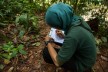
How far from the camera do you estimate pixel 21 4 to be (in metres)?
4.14

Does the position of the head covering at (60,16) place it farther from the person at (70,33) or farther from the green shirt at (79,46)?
the green shirt at (79,46)

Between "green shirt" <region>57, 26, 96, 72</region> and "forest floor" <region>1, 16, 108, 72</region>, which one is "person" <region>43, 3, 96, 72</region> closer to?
"green shirt" <region>57, 26, 96, 72</region>

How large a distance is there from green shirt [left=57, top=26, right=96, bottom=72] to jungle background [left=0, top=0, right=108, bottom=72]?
0.76 m

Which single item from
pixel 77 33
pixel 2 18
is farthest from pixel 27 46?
pixel 77 33

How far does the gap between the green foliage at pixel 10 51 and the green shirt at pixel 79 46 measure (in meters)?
0.80

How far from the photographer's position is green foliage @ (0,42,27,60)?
286 cm

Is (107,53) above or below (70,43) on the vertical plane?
below

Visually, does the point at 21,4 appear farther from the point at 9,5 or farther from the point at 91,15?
the point at 91,15

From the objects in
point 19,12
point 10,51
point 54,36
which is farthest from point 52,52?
point 19,12

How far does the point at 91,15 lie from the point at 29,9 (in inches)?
47.3

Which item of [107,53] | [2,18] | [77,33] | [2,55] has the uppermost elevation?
[77,33]

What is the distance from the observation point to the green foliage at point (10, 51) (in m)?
2.86

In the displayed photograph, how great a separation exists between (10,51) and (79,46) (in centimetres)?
127

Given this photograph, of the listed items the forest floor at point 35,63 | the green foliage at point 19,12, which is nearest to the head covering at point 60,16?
the forest floor at point 35,63
